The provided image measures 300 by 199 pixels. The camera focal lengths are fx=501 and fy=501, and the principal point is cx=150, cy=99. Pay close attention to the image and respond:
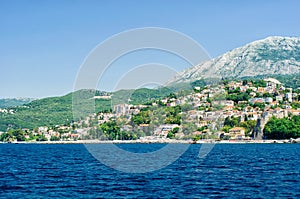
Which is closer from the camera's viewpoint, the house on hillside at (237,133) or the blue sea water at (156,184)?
the blue sea water at (156,184)

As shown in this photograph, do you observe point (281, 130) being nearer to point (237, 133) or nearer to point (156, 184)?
point (237, 133)

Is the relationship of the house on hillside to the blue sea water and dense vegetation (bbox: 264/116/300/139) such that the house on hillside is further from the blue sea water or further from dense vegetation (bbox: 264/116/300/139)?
the blue sea water

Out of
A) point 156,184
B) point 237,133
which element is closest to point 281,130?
point 237,133

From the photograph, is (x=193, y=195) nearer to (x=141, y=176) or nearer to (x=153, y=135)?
(x=141, y=176)

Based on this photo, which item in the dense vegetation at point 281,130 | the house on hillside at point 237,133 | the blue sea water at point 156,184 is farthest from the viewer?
the house on hillside at point 237,133

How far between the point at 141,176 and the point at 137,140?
484ft

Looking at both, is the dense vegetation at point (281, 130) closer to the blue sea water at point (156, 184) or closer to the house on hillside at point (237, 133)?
the house on hillside at point (237, 133)

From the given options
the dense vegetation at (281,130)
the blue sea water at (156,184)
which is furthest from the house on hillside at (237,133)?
the blue sea water at (156,184)

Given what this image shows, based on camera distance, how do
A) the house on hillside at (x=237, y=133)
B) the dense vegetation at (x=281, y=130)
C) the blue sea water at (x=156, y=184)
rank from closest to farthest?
the blue sea water at (x=156, y=184)
the dense vegetation at (x=281, y=130)
the house on hillside at (x=237, y=133)

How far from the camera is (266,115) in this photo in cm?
17338

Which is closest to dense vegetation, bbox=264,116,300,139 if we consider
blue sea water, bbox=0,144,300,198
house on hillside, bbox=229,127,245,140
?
house on hillside, bbox=229,127,245,140

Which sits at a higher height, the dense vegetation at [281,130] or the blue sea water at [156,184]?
the dense vegetation at [281,130]

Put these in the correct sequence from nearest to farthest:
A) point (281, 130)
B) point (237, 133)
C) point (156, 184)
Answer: point (156, 184), point (281, 130), point (237, 133)

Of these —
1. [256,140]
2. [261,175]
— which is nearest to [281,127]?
[256,140]
